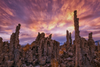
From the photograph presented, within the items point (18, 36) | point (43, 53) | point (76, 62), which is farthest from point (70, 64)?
point (18, 36)

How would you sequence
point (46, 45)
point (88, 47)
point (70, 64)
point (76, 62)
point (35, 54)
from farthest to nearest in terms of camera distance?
point (46, 45), point (35, 54), point (88, 47), point (70, 64), point (76, 62)

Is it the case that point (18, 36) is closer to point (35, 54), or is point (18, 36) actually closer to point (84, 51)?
point (35, 54)

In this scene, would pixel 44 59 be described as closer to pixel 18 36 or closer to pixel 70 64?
pixel 70 64

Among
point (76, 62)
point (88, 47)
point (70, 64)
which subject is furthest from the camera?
point (88, 47)

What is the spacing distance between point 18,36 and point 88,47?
35.6 m

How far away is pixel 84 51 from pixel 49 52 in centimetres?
1747

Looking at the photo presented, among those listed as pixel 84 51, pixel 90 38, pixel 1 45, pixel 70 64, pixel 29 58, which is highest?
pixel 90 38

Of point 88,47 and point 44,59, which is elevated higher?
point 88,47

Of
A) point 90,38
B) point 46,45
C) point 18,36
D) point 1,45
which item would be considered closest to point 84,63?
point 90,38

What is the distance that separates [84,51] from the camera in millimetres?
26594

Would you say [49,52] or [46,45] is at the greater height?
[46,45]

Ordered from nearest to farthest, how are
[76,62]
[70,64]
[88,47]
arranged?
[76,62] → [70,64] → [88,47]

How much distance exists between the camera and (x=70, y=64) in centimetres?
2677

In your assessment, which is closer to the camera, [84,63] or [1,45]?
[84,63]
